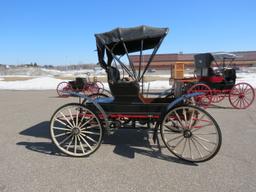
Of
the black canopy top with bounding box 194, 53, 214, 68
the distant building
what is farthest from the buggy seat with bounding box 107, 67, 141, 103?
the distant building

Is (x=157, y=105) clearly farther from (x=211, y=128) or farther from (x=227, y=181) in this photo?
(x=211, y=128)

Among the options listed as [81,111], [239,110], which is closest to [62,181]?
[81,111]

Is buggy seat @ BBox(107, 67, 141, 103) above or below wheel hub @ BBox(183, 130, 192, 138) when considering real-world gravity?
above

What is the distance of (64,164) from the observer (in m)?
4.56

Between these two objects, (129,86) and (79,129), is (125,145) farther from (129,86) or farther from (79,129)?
(129,86)

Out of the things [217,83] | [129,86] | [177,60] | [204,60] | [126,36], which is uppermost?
[177,60]

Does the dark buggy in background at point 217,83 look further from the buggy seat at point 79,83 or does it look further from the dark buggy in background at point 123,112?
the buggy seat at point 79,83

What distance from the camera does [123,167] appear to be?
4422 millimetres

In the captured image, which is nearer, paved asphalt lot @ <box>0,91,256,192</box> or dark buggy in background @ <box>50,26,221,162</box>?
paved asphalt lot @ <box>0,91,256,192</box>

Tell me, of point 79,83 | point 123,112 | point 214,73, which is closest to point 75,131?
point 123,112

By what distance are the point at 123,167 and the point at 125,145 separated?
1.20 meters

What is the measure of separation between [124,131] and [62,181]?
2932 mm

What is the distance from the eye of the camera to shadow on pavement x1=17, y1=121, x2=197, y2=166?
5055 mm

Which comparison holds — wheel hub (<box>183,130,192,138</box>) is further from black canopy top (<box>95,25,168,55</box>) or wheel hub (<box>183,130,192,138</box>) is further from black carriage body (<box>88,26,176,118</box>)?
black canopy top (<box>95,25,168,55</box>)
